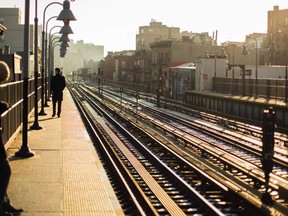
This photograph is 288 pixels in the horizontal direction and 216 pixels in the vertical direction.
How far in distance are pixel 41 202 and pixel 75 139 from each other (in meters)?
9.91

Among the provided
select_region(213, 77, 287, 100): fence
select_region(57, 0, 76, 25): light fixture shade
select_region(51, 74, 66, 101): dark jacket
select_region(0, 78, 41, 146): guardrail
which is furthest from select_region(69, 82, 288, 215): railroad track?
select_region(213, 77, 287, 100): fence

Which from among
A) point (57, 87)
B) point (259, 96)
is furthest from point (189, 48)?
point (57, 87)

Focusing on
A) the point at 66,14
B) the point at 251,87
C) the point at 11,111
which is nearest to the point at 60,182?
the point at 11,111

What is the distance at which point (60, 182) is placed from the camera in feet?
35.0

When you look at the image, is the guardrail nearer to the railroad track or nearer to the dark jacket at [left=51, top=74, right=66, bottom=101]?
the railroad track

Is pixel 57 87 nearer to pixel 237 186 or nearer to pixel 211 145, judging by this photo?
pixel 211 145

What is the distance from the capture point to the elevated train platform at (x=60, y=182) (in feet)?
28.3

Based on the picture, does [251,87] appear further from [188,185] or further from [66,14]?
[188,185]

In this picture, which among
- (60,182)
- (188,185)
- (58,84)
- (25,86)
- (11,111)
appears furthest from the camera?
(58,84)

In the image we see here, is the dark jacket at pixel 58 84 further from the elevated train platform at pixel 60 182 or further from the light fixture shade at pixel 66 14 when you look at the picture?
the elevated train platform at pixel 60 182

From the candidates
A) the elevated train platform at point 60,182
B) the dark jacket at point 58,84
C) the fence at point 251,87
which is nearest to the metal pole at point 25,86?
the elevated train platform at point 60,182

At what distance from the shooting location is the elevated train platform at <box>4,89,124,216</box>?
8633mm

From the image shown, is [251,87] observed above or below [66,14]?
below

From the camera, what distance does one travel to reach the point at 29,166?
41.2ft
